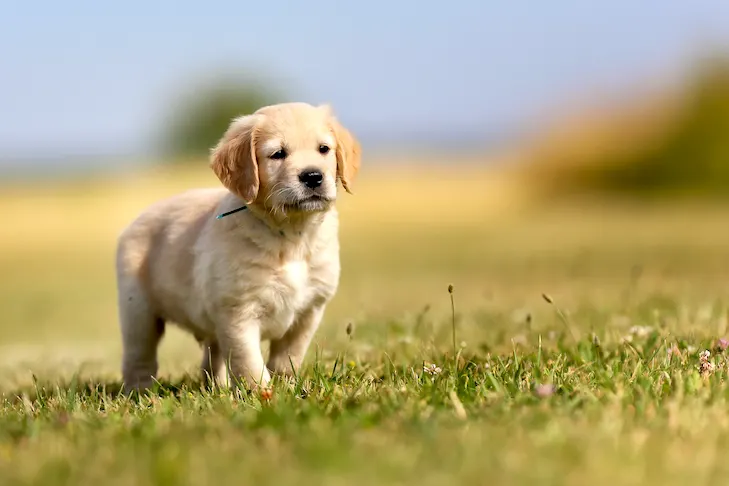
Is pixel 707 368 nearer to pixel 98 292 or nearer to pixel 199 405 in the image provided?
pixel 199 405

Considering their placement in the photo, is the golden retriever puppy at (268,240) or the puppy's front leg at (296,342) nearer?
the golden retriever puppy at (268,240)

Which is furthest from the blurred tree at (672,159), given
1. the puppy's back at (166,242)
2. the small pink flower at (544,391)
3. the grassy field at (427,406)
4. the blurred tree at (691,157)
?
the small pink flower at (544,391)

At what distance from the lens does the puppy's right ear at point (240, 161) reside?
174 inches

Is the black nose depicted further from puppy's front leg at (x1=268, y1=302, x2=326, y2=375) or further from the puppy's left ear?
puppy's front leg at (x1=268, y1=302, x2=326, y2=375)

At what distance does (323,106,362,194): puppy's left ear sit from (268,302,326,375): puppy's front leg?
2.04 feet

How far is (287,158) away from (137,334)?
1477 mm

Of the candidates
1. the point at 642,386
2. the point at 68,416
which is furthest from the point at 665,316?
the point at 68,416

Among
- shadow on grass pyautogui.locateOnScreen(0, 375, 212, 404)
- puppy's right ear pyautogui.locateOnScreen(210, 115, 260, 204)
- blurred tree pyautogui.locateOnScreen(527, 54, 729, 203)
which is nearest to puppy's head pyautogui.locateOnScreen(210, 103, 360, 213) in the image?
puppy's right ear pyautogui.locateOnScreen(210, 115, 260, 204)

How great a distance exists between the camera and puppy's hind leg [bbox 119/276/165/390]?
5199 mm

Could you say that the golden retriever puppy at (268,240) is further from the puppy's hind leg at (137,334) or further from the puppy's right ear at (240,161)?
the puppy's hind leg at (137,334)

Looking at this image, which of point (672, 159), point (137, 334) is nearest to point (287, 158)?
point (137, 334)

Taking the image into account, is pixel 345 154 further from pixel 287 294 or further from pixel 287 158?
pixel 287 294

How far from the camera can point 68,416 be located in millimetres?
3486

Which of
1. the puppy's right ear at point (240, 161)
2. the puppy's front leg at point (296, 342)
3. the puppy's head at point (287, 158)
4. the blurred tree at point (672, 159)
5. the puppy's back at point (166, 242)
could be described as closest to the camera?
the puppy's head at point (287, 158)
